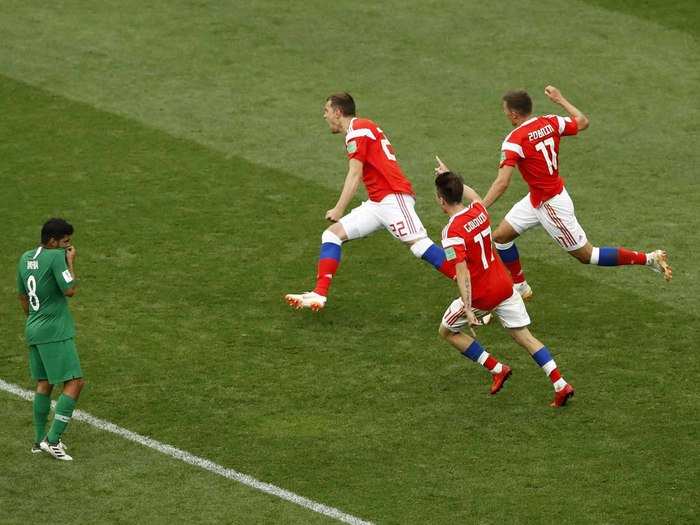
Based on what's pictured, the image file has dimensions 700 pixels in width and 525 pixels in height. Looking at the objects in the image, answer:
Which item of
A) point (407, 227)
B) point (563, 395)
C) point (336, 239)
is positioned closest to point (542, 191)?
point (407, 227)

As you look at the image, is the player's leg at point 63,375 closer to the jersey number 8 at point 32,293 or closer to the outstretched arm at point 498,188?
the jersey number 8 at point 32,293

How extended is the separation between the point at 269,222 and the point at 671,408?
551 cm

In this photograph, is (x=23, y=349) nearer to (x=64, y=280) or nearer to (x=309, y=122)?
(x=64, y=280)

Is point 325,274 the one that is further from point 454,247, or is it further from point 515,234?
point 454,247

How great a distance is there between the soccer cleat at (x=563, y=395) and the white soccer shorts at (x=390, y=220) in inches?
95.8

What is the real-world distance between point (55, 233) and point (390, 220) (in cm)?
385

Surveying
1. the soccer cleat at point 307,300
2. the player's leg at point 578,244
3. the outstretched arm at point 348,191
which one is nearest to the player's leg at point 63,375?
the soccer cleat at point 307,300

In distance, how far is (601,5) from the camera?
2227 cm

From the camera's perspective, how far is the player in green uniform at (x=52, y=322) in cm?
1061

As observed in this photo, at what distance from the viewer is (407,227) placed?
44.2 ft

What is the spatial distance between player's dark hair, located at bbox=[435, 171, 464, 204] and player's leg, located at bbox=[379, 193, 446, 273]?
1.95m

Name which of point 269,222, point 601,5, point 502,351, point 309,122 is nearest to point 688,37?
point 601,5

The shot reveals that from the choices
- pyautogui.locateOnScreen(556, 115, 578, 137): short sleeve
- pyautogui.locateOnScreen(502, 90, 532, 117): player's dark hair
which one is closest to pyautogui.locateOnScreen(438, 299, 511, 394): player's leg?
pyautogui.locateOnScreen(502, 90, 532, 117): player's dark hair

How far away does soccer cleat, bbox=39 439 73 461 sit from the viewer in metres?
11.0
